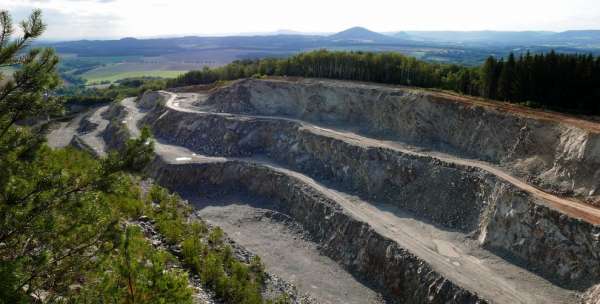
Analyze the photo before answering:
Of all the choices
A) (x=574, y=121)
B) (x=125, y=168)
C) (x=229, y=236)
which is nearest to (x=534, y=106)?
(x=574, y=121)

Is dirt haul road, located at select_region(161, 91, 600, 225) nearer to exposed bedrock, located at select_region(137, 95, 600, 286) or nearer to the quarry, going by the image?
the quarry

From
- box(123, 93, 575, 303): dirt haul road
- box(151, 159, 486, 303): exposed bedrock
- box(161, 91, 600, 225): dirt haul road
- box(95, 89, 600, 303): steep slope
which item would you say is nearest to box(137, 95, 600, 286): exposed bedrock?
box(95, 89, 600, 303): steep slope

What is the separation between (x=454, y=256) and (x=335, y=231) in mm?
9873

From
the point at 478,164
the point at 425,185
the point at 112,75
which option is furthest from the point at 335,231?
the point at 112,75

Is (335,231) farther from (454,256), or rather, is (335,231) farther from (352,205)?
(454,256)

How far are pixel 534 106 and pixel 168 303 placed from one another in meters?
44.1

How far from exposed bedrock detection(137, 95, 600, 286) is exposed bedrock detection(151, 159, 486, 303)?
4.89 meters

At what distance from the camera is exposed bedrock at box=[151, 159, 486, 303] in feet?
88.9

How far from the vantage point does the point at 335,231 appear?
35.8m

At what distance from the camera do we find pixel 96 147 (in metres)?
63.2

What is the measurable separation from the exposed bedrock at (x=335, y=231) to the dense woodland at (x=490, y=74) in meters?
24.6

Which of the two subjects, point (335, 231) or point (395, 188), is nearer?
point (335, 231)

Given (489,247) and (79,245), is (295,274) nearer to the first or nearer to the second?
(489,247)

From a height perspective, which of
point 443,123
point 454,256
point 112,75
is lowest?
point 454,256
